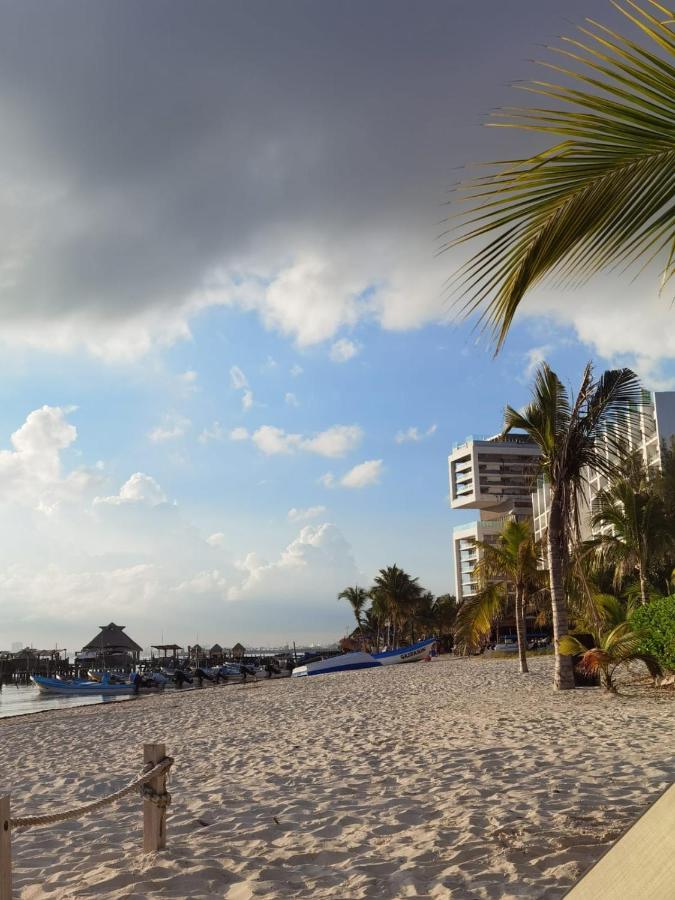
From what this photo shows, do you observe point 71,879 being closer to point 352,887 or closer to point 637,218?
point 352,887

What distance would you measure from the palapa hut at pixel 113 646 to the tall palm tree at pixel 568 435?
71.0 m

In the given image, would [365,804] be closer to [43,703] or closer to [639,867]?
[639,867]

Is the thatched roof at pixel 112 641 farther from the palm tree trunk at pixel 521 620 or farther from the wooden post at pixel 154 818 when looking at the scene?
the wooden post at pixel 154 818

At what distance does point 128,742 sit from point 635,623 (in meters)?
9.90

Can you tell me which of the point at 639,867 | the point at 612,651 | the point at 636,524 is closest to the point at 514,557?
the point at 612,651

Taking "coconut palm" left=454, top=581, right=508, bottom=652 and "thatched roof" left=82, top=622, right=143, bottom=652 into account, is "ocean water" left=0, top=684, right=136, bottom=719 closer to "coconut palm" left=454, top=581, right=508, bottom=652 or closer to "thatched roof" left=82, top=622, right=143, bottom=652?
"coconut palm" left=454, top=581, right=508, bottom=652

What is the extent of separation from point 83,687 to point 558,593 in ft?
153

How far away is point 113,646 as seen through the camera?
79375 millimetres

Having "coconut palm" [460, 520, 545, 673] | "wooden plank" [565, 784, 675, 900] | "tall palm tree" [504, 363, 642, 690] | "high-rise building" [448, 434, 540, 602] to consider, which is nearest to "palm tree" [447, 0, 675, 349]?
"wooden plank" [565, 784, 675, 900]

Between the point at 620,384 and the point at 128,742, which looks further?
the point at 620,384

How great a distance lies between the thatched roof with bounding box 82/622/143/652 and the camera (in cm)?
7938

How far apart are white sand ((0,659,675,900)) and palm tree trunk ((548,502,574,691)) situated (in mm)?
2323

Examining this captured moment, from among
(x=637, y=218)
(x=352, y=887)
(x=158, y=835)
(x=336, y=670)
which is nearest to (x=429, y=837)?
(x=352, y=887)

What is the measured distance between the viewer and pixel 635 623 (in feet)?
48.0
